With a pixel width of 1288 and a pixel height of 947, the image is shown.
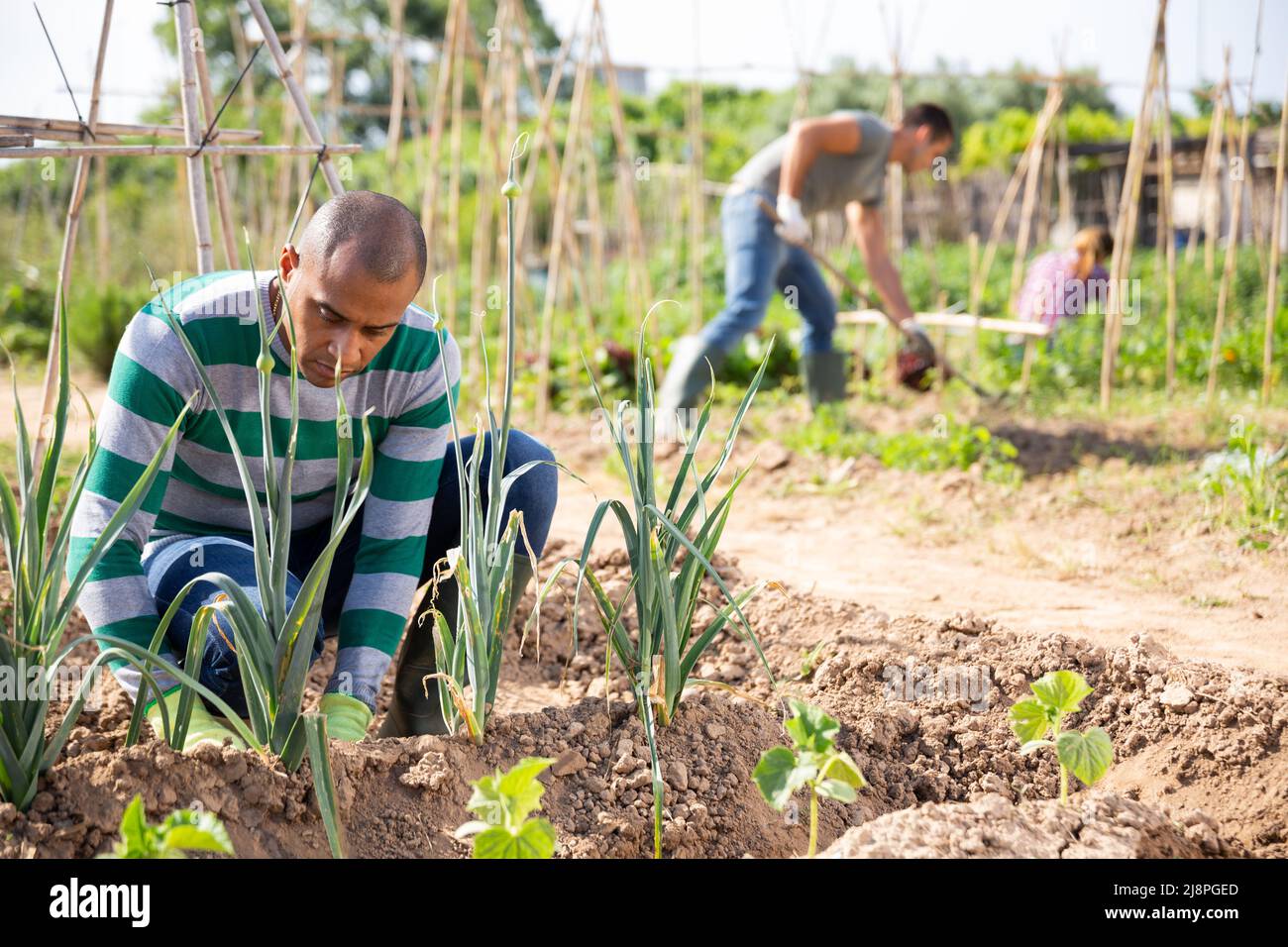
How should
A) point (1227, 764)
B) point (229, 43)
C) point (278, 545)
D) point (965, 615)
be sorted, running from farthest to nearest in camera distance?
point (229, 43) → point (965, 615) → point (1227, 764) → point (278, 545)

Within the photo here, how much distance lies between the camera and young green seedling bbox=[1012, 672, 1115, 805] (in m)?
1.52

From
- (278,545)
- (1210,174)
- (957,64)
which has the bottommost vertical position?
(278,545)

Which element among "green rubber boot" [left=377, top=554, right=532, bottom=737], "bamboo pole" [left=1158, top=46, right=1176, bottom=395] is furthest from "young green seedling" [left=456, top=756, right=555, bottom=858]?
"bamboo pole" [left=1158, top=46, right=1176, bottom=395]

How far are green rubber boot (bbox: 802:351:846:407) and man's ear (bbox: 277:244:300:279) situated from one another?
12.0 ft

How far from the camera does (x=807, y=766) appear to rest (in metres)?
1.29

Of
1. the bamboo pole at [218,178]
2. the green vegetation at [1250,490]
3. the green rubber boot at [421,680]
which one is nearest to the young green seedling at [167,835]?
the green rubber boot at [421,680]

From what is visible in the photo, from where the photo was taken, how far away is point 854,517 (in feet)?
12.7

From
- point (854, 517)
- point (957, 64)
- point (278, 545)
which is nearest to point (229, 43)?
point (957, 64)

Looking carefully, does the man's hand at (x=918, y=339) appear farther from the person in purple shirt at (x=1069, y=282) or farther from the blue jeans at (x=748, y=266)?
the person in purple shirt at (x=1069, y=282)

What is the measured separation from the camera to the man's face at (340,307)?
1.57 m

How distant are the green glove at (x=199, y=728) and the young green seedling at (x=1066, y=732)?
1.08m

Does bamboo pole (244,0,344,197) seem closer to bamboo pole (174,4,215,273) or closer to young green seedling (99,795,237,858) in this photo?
bamboo pole (174,4,215,273)

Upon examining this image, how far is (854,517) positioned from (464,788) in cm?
251
